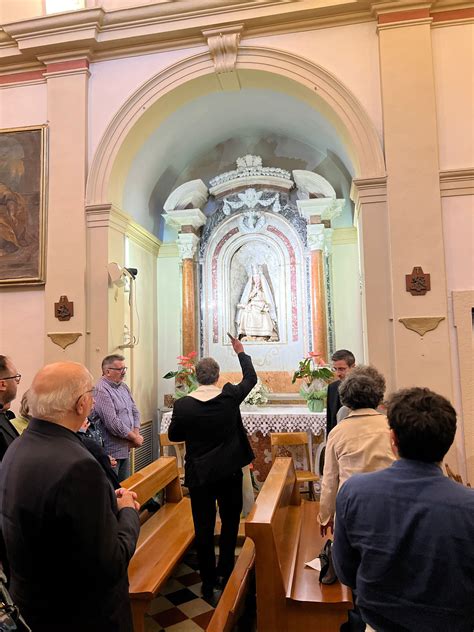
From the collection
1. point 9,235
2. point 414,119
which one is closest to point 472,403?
point 414,119

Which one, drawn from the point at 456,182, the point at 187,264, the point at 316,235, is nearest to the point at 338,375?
the point at 456,182

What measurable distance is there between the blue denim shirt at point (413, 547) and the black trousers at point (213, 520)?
1794mm

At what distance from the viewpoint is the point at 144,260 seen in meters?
6.77

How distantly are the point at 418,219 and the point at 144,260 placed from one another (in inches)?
146

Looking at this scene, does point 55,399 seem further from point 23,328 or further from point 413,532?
point 23,328

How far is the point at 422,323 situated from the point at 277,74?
288cm

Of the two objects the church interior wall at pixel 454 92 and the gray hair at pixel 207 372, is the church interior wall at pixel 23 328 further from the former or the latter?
the church interior wall at pixel 454 92

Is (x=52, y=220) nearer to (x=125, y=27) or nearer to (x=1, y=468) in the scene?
(x=125, y=27)

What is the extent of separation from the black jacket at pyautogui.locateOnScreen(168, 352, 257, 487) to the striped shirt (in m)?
0.79

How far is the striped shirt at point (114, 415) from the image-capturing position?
12.5ft

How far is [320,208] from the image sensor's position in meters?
6.70

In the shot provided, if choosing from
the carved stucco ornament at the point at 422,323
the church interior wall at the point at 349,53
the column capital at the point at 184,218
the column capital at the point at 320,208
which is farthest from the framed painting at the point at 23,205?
the carved stucco ornament at the point at 422,323

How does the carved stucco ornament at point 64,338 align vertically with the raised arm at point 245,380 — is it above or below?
above

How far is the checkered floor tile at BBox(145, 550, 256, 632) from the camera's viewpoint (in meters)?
2.98
